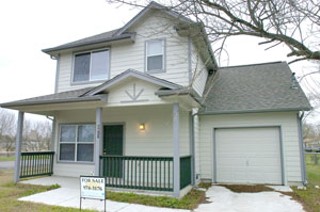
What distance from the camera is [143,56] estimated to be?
1009 centimetres

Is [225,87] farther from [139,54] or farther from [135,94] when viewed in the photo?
[135,94]

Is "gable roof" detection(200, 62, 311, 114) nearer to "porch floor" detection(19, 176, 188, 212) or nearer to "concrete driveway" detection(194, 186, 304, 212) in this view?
"concrete driveway" detection(194, 186, 304, 212)

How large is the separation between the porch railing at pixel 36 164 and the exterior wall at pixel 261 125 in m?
6.52

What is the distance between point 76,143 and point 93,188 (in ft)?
16.5

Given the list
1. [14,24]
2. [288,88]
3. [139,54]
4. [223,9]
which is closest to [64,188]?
[139,54]

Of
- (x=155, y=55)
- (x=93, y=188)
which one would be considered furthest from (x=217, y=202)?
(x=155, y=55)

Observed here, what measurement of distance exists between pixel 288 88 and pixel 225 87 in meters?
2.68

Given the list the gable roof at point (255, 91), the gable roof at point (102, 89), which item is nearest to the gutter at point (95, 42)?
the gable roof at point (102, 89)

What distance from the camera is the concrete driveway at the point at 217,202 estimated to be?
6.48m

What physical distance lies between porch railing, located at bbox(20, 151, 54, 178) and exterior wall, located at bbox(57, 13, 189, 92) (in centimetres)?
293

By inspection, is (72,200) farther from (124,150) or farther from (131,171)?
(124,150)

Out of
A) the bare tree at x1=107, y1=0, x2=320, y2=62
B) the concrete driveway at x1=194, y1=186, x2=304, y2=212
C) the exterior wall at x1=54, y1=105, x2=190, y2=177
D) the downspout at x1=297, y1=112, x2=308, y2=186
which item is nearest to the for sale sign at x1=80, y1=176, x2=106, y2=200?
the concrete driveway at x1=194, y1=186, x2=304, y2=212

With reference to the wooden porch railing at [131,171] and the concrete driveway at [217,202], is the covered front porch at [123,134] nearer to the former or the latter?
the wooden porch railing at [131,171]

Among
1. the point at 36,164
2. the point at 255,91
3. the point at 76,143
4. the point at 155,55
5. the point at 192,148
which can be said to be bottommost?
the point at 36,164
